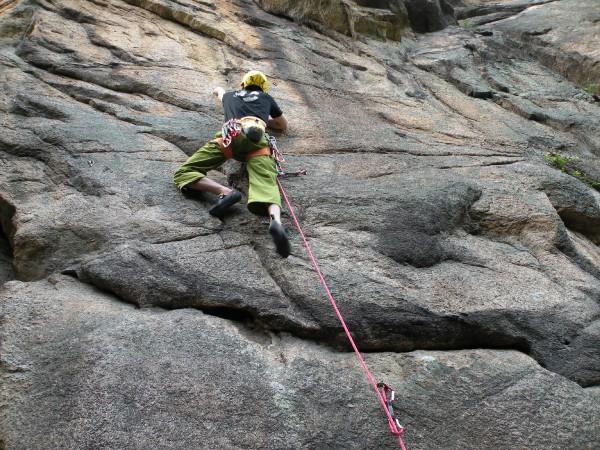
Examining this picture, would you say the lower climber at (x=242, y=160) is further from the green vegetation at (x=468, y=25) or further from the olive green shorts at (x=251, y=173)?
the green vegetation at (x=468, y=25)

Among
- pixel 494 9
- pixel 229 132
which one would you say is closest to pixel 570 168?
pixel 229 132

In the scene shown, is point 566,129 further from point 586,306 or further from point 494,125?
point 586,306

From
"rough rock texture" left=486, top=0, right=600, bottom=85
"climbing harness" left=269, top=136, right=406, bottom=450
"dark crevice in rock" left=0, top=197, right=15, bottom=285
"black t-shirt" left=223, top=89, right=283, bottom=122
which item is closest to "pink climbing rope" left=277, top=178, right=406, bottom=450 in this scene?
"climbing harness" left=269, top=136, right=406, bottom=450

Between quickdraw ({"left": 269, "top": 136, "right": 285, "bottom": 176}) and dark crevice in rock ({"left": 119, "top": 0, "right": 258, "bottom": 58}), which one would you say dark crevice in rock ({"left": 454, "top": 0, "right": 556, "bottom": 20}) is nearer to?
dark crevice in rock ({"left": 119, "top": 0, "right": 258, "bottom": 58})

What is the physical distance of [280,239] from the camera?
4.75 m

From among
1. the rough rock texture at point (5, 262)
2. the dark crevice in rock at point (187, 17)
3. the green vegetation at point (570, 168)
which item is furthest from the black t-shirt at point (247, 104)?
the green vegetation at point (570, 168)

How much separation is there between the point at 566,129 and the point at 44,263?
8.77 metres

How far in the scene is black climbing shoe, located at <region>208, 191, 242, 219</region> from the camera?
5.12m

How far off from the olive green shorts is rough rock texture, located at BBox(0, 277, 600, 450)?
1.32m

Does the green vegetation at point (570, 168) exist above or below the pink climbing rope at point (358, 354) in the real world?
above

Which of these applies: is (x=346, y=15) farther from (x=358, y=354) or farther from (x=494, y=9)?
(x=358, y=354)

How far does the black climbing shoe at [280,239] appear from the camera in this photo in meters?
4.75

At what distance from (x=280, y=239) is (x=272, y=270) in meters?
0.28

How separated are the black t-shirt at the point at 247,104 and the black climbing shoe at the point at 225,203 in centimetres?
125
